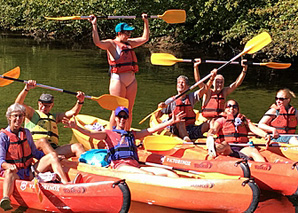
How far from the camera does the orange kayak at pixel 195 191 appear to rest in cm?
502

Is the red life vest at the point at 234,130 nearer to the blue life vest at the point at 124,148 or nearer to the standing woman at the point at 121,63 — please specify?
the standing woman at the point at 121,63

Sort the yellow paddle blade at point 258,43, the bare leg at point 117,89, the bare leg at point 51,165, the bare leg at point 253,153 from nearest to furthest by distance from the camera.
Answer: the bare leg at point 51,165 → the bare leg at point 253,153 → the bare leg at point 117,89 → the yellow paddle blade at point 258,43

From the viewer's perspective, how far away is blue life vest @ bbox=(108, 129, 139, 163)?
5.50m

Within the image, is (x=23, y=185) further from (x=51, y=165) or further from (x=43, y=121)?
(x=43, y=121)

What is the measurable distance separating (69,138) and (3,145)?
131 inches

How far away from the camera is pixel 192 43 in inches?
890

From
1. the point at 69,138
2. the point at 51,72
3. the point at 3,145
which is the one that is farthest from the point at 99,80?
the point at 3,145

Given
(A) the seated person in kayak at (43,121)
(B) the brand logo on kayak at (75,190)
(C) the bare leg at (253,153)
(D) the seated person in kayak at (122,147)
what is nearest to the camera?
(B) the brand logo on kayak at (75,190)

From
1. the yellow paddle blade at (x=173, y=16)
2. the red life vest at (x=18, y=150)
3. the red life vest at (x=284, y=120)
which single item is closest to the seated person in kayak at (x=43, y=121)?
the red life vest at (x=18, y=150)

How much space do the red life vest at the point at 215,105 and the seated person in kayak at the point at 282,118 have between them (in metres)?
0.78

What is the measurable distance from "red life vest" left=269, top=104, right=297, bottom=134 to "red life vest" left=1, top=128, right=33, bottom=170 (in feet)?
11.1

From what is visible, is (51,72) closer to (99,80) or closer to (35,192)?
(99,80)

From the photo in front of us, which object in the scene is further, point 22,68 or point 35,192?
point 22,68

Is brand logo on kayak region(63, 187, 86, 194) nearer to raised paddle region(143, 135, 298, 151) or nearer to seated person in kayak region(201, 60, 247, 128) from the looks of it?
raised paddle region(143, 135, 298, 151)
